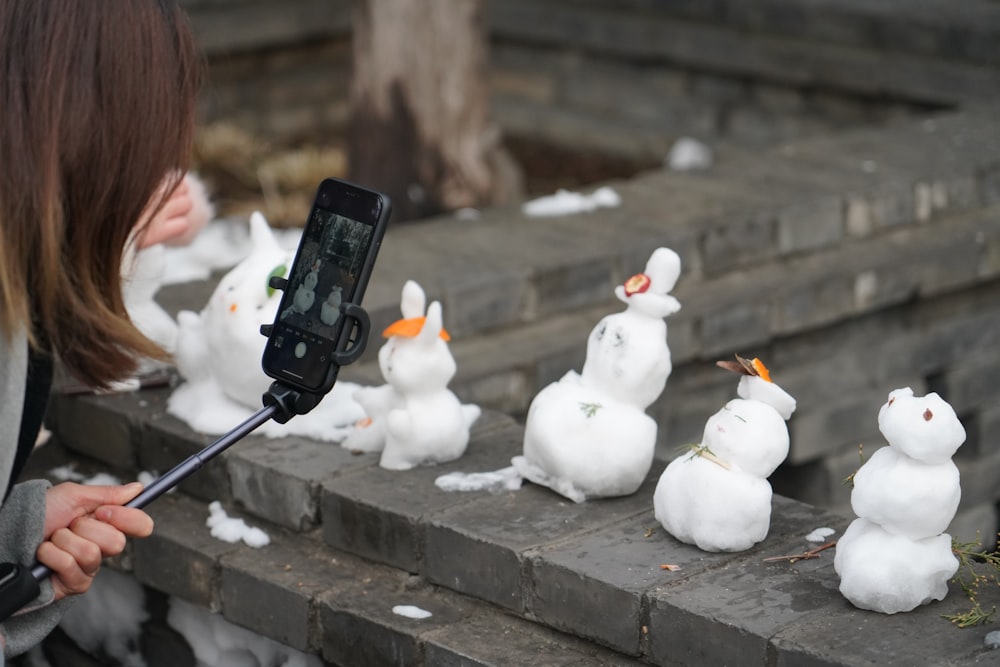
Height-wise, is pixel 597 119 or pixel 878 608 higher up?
pixel 597 119

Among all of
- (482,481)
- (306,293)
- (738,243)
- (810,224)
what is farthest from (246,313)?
(810,224)

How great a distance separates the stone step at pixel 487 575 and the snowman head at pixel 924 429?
0.26m

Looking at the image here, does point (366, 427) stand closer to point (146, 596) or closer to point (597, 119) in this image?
point (146, 596)

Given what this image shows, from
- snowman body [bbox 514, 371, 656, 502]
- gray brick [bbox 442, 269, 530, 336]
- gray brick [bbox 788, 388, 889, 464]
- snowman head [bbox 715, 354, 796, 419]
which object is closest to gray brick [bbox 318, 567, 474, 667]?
→ snowman body [bbox 514, 371, 656, 502]

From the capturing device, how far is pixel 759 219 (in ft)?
14.8

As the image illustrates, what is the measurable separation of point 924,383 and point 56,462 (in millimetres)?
2960

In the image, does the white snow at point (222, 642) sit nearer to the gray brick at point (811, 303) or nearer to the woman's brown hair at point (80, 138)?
the woman's brown hair at point (80, 138)

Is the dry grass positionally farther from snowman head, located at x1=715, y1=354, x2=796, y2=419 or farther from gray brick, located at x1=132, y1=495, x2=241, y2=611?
snowman head, located at x1=715, y1=354, x2=796, y2=419

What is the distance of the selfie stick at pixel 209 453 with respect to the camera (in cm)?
228

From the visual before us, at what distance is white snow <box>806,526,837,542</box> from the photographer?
262cm

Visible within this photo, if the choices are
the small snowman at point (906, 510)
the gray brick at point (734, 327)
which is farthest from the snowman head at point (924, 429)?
the gray brick at point (734, 327)

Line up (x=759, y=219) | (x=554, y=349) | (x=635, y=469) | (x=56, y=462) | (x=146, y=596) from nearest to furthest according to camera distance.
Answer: (x=635, y=469)
(x=146, y=596)
(x=56, y=462)
(x=554, y=349)
(x=759, y=219)

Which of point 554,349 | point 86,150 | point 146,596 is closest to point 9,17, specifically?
point 86,150

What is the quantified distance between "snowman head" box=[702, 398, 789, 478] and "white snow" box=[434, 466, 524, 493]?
1.61ft
